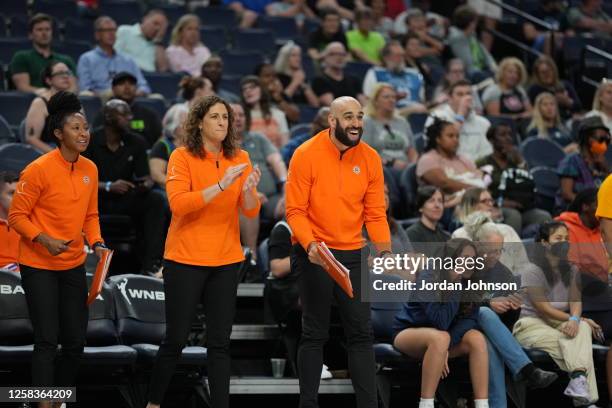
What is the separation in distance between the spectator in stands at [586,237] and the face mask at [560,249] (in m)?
0.04

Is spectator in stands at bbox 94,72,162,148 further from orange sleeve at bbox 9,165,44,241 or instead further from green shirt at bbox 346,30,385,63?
green shirt at bbox 346,30,385,63

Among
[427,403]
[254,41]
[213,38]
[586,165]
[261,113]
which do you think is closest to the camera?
[427,403]

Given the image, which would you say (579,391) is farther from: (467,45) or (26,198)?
(467,45)

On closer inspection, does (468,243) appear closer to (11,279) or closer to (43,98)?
(11,279)

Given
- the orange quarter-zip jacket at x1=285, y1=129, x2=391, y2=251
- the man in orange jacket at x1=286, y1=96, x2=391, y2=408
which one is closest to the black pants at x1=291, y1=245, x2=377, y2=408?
the man in orange jacket at x1=286, y1=96, x2=391, y2=408

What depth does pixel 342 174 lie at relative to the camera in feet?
19.3

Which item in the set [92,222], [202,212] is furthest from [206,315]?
[92,222]

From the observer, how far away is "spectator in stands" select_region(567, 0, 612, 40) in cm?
1402

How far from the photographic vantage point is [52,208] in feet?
19.4

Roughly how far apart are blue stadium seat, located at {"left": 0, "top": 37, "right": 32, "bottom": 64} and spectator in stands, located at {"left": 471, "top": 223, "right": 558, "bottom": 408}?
5212 millimetres

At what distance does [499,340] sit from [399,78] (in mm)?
5027

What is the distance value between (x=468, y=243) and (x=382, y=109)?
124 inches

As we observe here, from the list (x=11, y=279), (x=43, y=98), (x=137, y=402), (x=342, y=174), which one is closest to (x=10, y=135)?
(x=43, y=98)

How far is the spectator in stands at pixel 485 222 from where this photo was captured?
732 cm
